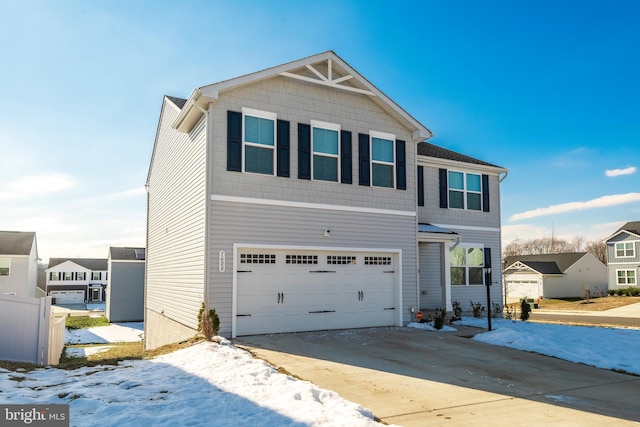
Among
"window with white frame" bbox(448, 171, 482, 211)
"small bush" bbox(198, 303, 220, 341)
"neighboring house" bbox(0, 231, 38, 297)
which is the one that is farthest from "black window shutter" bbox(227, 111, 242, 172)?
"neighboring house" bbox(0, 231, 38, 297)

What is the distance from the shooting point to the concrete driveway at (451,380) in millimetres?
6098

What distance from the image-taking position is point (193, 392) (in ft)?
22.0

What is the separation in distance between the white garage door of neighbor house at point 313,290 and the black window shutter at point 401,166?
2292 millimetres

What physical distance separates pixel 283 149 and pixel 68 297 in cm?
5806

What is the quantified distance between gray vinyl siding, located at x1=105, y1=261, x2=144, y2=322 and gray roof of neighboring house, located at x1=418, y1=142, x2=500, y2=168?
81.0 ft

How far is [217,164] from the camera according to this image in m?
11.9

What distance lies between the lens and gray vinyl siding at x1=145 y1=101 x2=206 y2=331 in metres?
12.4

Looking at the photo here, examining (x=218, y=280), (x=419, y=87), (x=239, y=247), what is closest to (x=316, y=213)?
(x=239, y=247)

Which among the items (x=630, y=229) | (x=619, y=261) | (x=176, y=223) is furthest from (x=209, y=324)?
(x=630, y=229)

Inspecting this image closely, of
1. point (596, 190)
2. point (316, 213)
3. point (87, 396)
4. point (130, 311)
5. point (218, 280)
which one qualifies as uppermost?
point (596, 190)

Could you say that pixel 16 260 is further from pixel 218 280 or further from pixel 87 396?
pixel 87 396

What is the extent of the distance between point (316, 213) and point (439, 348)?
4.91 meters

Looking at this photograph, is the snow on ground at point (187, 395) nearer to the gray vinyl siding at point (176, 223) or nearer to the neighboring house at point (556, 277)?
the gray vinyl siding at point (176, 223)

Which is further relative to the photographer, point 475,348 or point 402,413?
point 475,348
